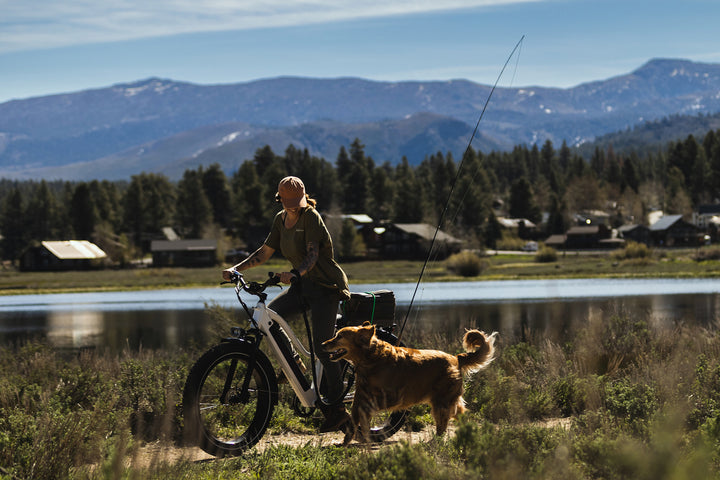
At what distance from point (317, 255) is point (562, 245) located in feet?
369

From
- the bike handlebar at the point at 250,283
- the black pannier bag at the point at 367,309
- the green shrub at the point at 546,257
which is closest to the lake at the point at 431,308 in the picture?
the black pannier bag at the point at 367,309

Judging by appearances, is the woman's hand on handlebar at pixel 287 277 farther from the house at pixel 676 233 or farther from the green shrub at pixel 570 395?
the house at pixel 676 233

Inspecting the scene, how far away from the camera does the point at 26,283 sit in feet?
252

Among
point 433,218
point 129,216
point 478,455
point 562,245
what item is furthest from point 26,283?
point 478,455

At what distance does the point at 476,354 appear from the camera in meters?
6.54

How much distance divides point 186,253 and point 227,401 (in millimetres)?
94329

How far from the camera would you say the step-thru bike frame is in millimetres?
6375

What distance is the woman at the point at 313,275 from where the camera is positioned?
21.5ft

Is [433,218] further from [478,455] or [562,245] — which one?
[478,455]

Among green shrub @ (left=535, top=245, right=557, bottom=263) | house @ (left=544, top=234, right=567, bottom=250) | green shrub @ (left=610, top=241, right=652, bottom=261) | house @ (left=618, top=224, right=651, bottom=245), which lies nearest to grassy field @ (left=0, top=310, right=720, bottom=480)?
green shrub @ (left=610, top=241, right=652, bottom=261)

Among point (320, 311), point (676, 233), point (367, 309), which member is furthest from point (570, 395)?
point (676, 233)

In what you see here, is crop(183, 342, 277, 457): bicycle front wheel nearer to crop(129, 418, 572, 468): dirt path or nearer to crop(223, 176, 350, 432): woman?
crop(129, 418, 572, 468): dirt path

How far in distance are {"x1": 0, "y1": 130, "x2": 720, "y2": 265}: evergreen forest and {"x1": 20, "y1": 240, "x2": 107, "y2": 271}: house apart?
2986 millimetres

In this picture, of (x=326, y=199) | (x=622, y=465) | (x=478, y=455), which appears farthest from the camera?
(x=326, y=199)
